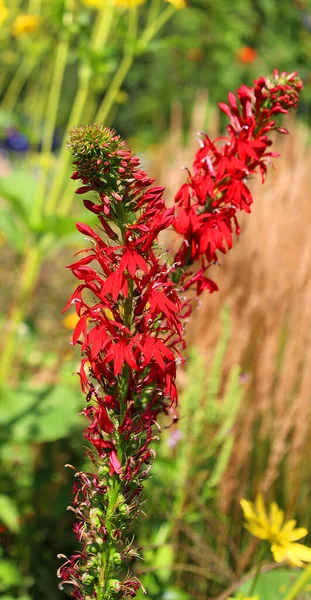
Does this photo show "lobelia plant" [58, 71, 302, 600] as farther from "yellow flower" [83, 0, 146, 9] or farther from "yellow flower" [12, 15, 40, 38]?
"yellow flower" [12, 15, 40, 38]

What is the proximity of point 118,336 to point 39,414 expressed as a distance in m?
1.22

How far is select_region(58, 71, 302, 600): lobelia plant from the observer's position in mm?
737

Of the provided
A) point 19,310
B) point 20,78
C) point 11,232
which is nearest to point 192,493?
point 19,310

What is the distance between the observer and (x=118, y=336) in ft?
2.51

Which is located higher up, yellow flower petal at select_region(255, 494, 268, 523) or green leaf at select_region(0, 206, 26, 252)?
green leaf at select_region(0, 206, 26, 252)

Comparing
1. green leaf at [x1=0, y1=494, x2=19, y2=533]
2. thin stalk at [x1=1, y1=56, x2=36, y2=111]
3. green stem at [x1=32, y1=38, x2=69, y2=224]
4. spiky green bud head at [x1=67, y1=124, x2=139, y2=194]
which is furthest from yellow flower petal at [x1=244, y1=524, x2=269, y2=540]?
thin stalk at [x1=1, y1=56, x2=36, y2=111]

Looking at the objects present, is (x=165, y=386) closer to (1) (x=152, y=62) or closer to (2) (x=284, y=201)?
(2) (x=284, y=201)

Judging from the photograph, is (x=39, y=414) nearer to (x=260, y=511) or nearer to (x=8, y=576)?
(x=8, y=576)

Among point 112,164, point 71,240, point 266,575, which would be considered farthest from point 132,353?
point 71,240

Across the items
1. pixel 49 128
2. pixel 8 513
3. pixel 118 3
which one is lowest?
pixel 8 513

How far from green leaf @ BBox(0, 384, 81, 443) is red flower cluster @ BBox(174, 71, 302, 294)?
0.97 meters

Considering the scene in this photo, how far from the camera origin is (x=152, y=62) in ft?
30.9

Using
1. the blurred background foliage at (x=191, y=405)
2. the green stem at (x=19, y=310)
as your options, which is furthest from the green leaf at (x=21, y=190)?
the green stem at (x=19, y=310)

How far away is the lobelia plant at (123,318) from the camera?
2.42 ft
